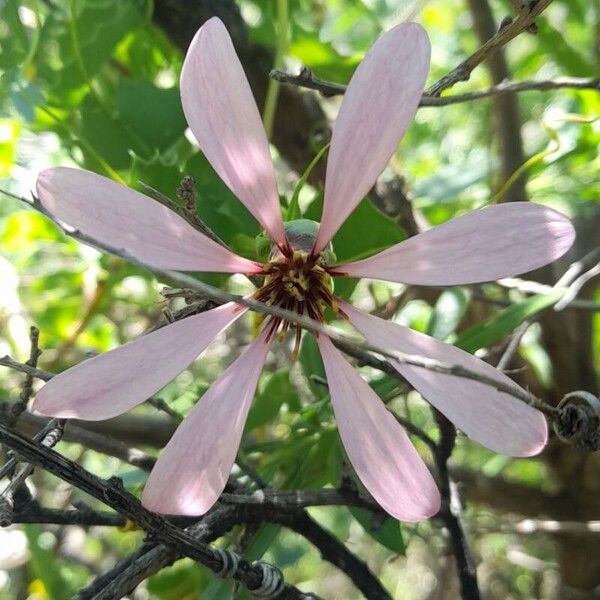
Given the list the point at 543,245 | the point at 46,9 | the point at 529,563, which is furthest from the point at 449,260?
the point at 529,563

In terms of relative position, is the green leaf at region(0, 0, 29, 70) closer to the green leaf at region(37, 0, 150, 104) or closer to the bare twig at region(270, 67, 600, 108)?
the green leaf at region(37, 0, 150, 104)

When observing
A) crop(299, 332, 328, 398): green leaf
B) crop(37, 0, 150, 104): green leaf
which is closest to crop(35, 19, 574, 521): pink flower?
crop(299, 332, 328, 398): green leaf

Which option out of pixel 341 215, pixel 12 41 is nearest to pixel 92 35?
pixel 12 41

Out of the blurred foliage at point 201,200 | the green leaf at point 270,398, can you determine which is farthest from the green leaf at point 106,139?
the green leaf at point 270,398

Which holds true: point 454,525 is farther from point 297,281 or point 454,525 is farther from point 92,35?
point 92,35

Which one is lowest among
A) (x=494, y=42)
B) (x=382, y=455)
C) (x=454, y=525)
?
(x=454, y=525)

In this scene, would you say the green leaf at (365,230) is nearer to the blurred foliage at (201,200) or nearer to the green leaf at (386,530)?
the blurred foliage at (201,200)

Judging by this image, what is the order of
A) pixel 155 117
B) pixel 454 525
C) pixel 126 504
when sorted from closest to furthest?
pixel 126 504
pixel 454 525
pixel 155 117
